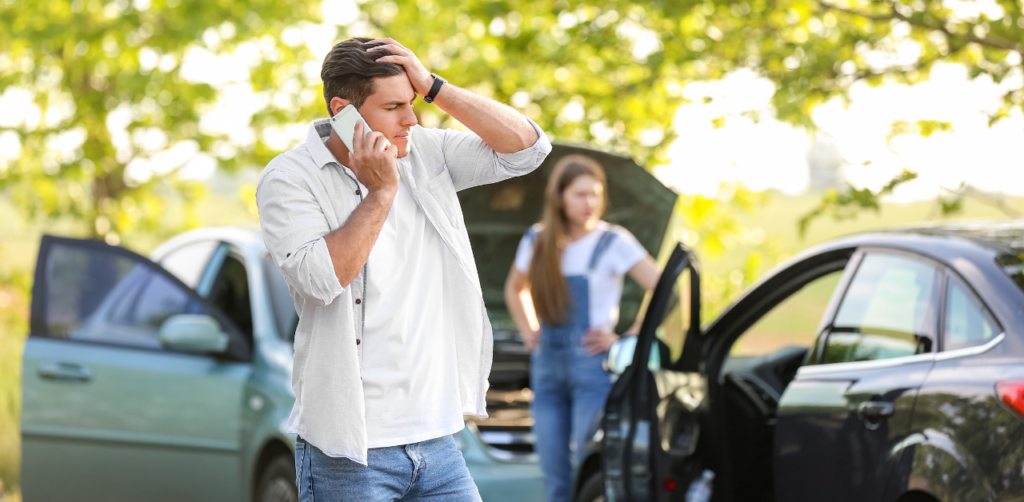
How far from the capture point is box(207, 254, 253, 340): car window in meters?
5.47

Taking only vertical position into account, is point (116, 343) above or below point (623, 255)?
below

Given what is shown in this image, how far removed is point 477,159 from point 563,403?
2372 millimetres

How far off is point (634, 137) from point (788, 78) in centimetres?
188

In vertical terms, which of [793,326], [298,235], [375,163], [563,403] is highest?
[375,163]

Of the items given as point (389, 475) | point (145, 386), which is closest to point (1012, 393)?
point (389, 475)

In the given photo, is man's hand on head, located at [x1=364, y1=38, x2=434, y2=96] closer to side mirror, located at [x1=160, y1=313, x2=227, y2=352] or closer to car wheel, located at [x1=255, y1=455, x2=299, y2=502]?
car wheel, located at [x1=255, y1=455, x2=299, y2=502]

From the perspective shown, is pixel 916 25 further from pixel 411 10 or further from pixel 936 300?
pixel 411 10

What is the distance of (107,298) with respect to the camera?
5145mm

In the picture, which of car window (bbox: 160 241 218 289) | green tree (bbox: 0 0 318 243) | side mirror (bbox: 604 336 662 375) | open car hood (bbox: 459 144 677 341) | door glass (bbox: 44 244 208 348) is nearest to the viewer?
side mirror (bbox: 604 336 662 375)

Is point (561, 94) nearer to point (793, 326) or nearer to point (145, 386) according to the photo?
point (145, 386)

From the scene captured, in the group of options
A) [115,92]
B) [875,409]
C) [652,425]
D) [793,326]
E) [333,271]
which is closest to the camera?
[333,271]

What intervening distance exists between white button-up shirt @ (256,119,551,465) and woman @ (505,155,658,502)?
2.15 meters

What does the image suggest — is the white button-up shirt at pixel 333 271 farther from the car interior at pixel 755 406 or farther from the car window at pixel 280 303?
the car window at pixel 280 303

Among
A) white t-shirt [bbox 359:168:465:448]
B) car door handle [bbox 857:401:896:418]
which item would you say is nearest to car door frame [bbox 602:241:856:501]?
car door handle [bbox 857:401:896:418]
